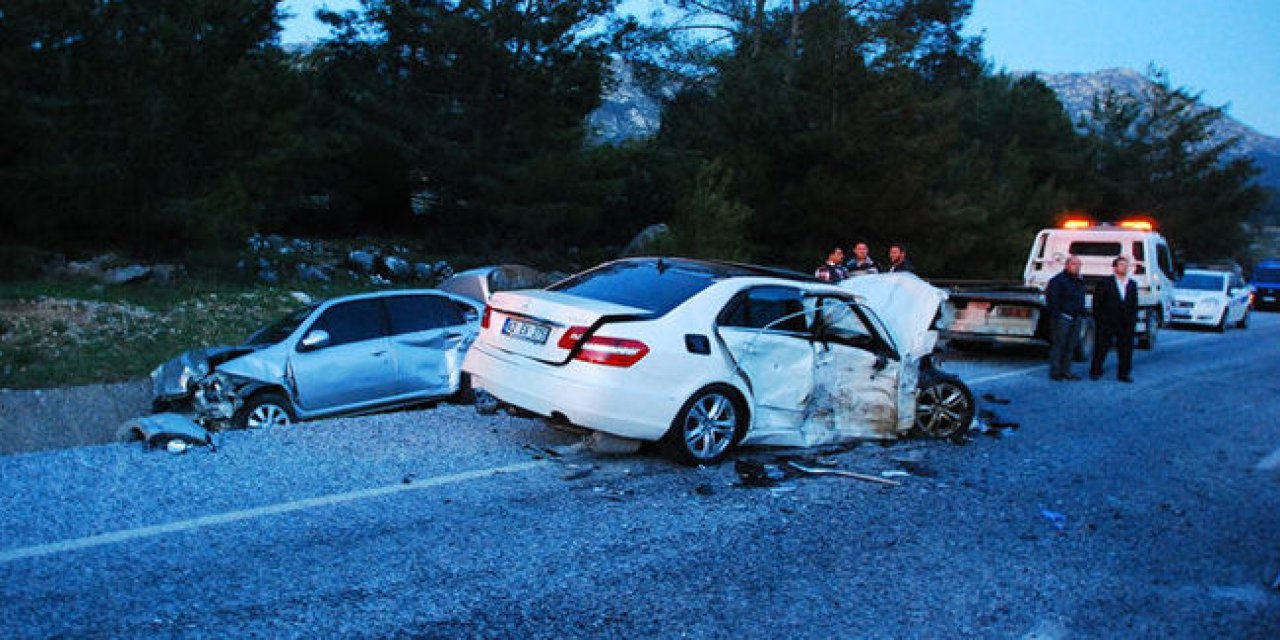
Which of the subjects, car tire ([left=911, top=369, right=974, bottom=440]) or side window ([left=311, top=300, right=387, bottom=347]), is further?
side window ([left=311, top=300, right=387, bottom=347])

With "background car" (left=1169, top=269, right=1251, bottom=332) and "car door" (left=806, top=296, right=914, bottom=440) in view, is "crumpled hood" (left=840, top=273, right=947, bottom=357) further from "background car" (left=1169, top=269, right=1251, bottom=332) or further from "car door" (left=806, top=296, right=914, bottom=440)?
"background car" (left=1169, top=269, right=1251, bottom=332)

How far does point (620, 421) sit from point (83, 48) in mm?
16045

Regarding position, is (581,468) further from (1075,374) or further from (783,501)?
(1075,374)

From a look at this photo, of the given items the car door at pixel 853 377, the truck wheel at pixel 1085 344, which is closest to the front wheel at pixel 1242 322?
the truck wheel at pixel 1085 344

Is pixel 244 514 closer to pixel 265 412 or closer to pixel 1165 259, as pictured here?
pixel 265 412

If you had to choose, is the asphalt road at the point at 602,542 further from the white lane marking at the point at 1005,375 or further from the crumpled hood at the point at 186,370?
the white lane marking at the point at 1005,375

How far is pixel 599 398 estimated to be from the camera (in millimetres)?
6410

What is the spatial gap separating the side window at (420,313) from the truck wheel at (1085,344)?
9.66m

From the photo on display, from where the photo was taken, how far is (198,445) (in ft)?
22.7

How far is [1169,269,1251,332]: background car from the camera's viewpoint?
23.4 metres

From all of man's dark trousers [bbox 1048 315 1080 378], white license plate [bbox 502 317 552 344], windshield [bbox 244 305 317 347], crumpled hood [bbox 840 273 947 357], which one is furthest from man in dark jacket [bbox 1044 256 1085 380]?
windshield [bbox 244 305 317 347]

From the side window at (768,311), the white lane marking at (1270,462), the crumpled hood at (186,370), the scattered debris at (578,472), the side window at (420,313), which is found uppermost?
the side window at (768,311)

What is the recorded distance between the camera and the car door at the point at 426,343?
9656 mm

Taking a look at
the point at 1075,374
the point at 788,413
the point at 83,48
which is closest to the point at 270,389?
the point at 788,413
